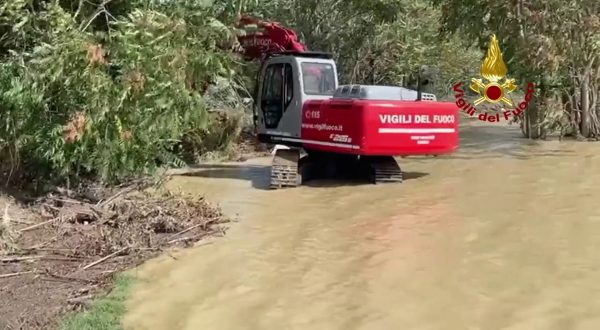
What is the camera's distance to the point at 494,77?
19.5 m

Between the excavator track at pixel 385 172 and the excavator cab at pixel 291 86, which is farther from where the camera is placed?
the excavator cab at pixel 291 86

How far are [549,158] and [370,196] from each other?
5202 mm

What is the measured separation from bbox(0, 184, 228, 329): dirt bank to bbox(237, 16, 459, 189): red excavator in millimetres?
2613

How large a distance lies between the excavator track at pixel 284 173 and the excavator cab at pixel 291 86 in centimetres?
69

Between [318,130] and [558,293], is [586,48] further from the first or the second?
[558,293]

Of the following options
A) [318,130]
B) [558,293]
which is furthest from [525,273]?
[318,130]

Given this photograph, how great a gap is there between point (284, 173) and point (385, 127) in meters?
1.85

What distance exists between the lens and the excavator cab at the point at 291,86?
498 inches

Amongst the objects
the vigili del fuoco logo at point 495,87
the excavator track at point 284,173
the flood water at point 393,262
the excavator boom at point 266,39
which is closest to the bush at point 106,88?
the flood water at point 393,262

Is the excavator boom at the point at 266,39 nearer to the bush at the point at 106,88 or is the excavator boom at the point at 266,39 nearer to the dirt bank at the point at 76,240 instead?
the bush at the point at 106,88

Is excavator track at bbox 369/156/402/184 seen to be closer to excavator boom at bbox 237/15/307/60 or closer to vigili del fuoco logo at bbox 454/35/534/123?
excavator boom at bbox 237/15/307/60

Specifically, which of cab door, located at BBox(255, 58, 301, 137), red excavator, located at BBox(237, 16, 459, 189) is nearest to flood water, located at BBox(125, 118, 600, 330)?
red excavator, located at BBox(237, 16, 459, 189)

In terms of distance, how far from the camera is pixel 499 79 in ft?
63.8

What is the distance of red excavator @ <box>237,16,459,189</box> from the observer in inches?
439
